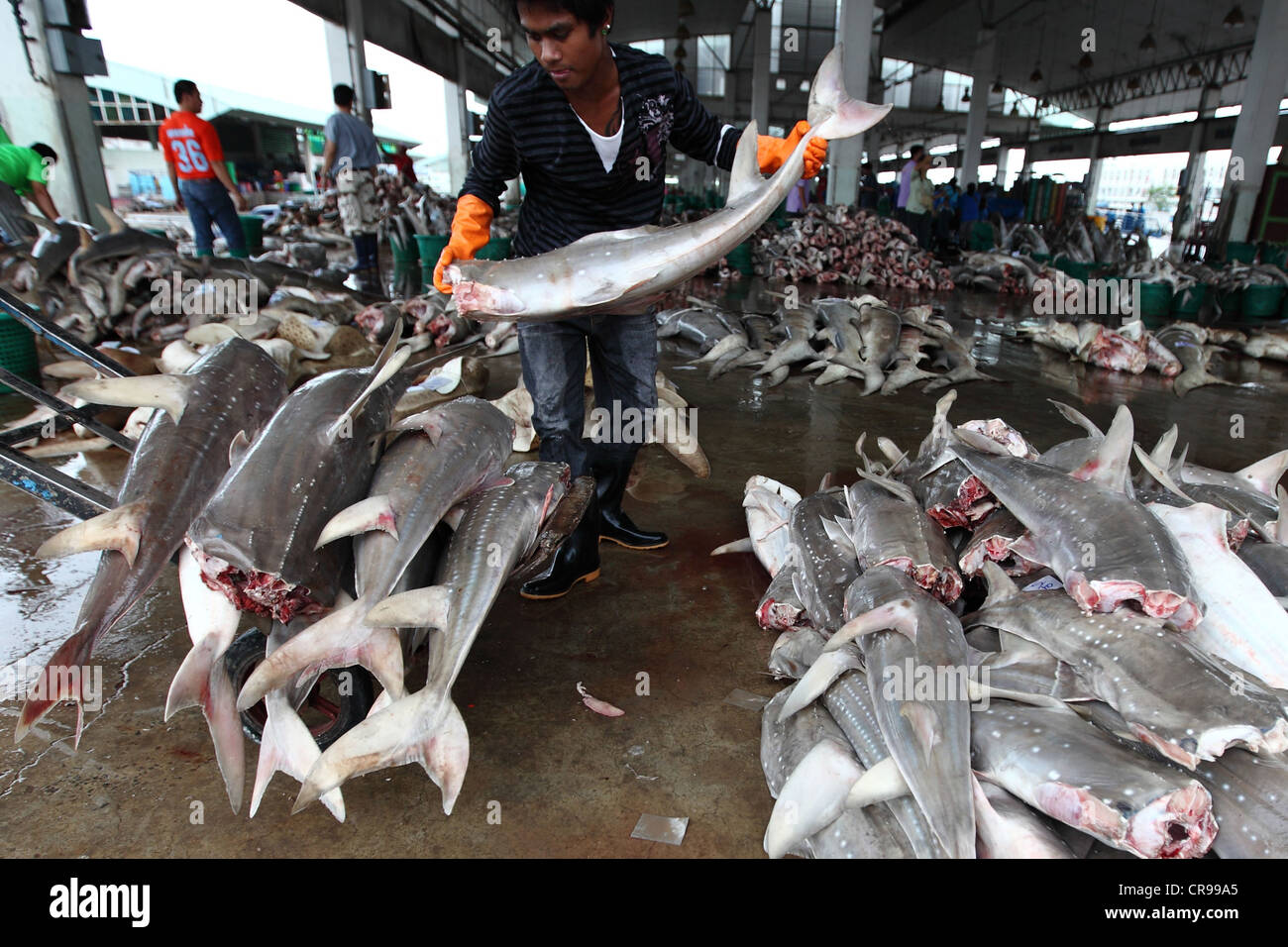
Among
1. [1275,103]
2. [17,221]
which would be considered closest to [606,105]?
[17,221]

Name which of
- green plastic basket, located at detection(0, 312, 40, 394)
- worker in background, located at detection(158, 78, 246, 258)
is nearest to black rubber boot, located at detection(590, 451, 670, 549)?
green plastic basket, located at detection(0, 312, 40, 394)

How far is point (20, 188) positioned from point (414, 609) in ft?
32.1

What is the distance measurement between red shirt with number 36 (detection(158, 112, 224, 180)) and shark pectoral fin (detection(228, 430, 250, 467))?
26.8 feet

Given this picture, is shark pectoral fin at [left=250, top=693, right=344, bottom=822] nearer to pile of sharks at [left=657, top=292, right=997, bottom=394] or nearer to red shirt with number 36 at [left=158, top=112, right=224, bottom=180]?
pile of sharks at [left=657, top=292, right=997, bottom=394]

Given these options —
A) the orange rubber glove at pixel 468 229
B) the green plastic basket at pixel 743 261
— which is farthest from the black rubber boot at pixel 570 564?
the green plastic basket at pixel 743 261

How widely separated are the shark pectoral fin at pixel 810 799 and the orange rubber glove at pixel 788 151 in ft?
6.66

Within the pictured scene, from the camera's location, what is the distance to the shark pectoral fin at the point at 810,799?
1.75m

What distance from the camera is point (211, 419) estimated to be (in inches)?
89.7

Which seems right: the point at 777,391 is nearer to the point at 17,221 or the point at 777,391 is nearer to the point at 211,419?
the point at 211,419

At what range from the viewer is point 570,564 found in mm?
3215

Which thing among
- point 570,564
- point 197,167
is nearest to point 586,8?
point 570,564

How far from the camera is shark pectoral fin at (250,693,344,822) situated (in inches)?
71.9

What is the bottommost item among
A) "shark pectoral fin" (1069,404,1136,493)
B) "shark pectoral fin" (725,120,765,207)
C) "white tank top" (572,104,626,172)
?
"shark pectoral fin" (1069,404,1136,493)

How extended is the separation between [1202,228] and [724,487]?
19413mm
